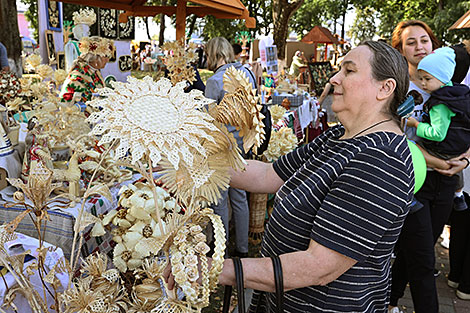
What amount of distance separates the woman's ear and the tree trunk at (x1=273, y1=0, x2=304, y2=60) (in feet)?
39.7

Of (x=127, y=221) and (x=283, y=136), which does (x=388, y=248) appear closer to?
(x=127, y=221)

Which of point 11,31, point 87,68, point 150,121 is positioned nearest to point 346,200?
point 150,121

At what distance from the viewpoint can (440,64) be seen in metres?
2.26

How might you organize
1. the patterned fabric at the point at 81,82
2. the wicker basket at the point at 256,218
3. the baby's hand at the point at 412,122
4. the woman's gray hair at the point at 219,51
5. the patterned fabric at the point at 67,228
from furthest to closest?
the wicker basket at the point at 256,218 → the woman's gray hair at the point at 219,51 → the patterned fabric at the point at 81,82 → the baby's hand at the point at 412,122 → the patterned fabric at the point at 67,228

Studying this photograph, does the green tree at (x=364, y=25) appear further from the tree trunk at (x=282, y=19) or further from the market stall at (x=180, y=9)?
the market stall at (x=180, y=9)

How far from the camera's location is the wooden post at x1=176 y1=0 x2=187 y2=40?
4.39m

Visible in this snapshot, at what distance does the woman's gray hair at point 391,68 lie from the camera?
121cm

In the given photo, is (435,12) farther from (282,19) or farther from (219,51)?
(219,51)

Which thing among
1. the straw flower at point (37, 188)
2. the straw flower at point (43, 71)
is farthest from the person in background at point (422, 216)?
the straw flower at point (43, 71)

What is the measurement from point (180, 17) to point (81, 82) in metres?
1.80

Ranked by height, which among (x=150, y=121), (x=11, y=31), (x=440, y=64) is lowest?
(x=150, y=121)

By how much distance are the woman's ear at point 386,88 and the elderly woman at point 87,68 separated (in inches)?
97.7

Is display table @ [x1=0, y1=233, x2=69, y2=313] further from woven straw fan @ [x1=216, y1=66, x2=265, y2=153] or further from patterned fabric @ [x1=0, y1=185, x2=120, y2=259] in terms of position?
woven straw fan @ [x1=216, y1=66, x2=265, y2=153]

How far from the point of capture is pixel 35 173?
31.1 inches
